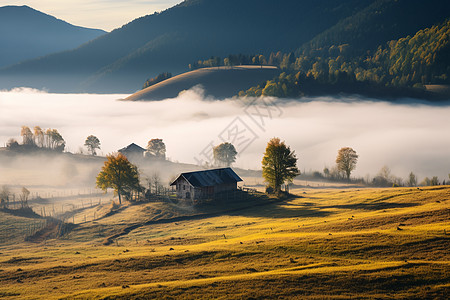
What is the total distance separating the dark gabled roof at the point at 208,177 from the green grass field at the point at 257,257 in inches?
671

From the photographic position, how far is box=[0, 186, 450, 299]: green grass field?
4431cm

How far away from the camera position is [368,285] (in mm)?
43688

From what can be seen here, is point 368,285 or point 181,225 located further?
point 181,225

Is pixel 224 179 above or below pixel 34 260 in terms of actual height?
above

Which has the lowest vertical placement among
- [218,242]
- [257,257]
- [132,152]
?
[257,257]

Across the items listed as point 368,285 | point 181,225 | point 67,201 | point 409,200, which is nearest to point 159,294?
point 368,285

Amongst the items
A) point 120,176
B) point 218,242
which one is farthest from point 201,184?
point 218,242

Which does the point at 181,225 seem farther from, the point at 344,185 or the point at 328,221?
the point at 344,185

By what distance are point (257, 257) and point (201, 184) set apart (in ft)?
163

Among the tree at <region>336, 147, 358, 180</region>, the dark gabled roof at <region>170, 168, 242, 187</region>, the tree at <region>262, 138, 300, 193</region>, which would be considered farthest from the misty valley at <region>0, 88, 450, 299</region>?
the tree at <region>336, 147, 358, 180</region>

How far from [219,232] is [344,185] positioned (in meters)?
76.2

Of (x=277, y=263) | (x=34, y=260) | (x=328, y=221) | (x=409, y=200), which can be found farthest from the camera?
(x=409, y=200)

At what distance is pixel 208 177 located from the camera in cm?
10750

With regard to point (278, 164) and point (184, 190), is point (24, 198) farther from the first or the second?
point (278, 164)
